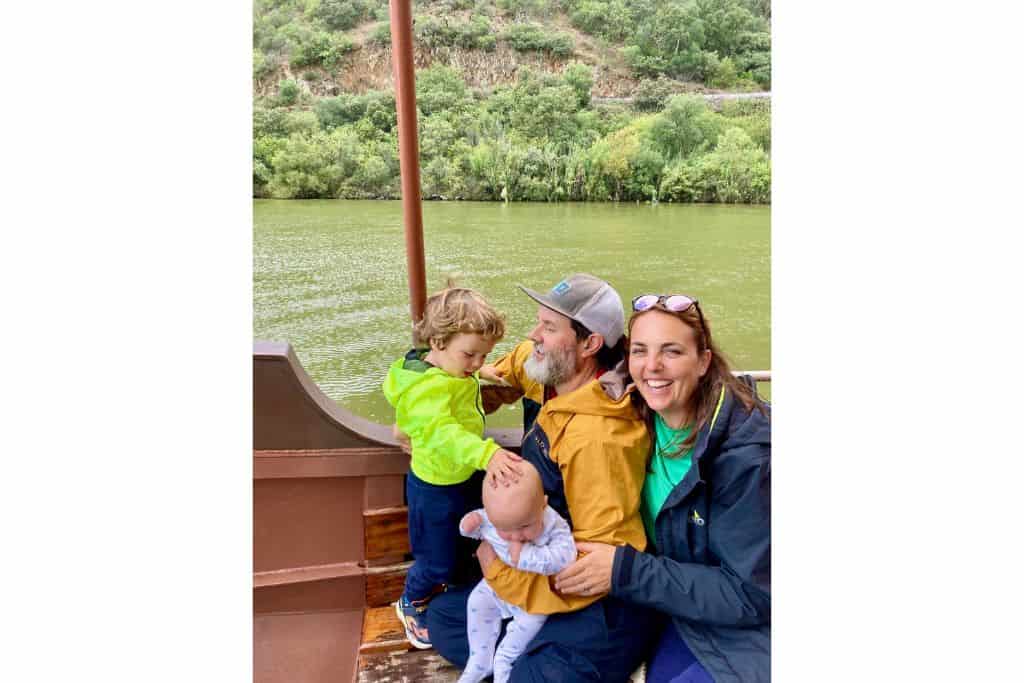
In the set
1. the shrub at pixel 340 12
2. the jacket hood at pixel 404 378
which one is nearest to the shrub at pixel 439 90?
the shrub at pixel 340 12

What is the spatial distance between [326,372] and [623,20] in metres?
9.56

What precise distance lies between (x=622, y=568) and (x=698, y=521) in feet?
0.54

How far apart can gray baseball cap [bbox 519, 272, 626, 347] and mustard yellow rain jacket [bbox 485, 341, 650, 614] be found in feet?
0.41

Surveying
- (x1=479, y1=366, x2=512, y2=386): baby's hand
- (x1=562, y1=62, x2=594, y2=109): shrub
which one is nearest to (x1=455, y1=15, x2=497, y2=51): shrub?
(x1=562, y1=62, x2=594, y2=109): shrub

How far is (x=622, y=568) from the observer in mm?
1471

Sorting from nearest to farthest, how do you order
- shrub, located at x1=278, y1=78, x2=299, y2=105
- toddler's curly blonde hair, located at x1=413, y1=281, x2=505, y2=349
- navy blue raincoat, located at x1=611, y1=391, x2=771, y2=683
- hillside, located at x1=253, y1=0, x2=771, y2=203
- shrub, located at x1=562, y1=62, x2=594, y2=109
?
navy blue raincoat, located at x1=611, y1=391, x2=771, y2=683 → toddler's curly blonde hair, located at x1=413, y1=281, x2=505, y2=349 → hillside, located at x1=253, y1=0, x2=771, y2=203 → shrub, located at x1=562, y1=62, x2=594, y2=109 → shrub, located at x1=278, y1=78, x2=299, y2=105

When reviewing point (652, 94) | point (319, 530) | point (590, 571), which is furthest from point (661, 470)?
point (652, 94)

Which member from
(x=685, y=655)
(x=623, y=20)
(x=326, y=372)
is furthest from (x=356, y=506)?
(x=623, y=20)

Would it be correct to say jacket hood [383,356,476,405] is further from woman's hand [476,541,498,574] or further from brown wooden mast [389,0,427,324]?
woman's hand [476,541,498,574]

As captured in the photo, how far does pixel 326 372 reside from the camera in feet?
18.1

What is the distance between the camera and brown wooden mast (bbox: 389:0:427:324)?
1.79 m
